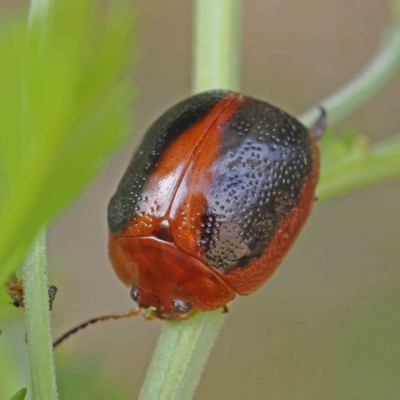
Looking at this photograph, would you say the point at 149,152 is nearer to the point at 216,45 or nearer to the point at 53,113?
the point at 216,45

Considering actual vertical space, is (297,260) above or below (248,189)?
below

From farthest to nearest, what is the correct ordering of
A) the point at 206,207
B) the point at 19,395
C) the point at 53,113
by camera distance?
the point at 206,207 → the point at 19,395 → the point at 53,113

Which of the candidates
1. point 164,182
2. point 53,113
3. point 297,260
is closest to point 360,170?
point 164,182

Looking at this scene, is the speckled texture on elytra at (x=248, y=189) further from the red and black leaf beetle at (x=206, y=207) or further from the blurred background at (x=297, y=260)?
A: the blurred background at (x=297, y=260)

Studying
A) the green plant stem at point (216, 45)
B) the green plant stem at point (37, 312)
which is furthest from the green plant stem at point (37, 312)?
the green plant stem at point (216, 45)

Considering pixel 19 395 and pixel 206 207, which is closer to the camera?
pixel 19 395

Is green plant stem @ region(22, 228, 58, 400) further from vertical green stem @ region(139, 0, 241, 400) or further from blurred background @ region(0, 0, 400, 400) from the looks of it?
blurred background @ region(0, 0, 400, 400)

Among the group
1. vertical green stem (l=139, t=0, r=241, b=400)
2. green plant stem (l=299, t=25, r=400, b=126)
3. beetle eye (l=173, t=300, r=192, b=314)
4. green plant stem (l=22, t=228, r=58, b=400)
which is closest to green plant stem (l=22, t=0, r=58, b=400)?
green plant stem (l=22, t=228, r=58, b=400)
